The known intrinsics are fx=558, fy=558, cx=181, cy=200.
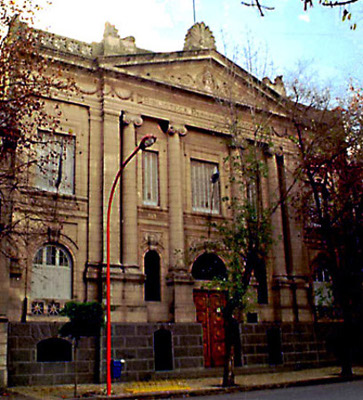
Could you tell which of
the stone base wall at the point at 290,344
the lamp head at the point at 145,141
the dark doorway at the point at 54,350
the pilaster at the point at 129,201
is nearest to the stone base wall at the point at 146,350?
the stone base wall at the point at 290,344

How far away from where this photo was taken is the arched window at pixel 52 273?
75.6 feet

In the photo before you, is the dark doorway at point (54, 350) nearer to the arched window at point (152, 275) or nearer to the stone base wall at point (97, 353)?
the stone base wall at point (97, 353)

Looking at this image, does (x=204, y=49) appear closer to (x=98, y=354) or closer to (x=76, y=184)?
(x=76, y=184)

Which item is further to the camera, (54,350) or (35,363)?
(54,350)

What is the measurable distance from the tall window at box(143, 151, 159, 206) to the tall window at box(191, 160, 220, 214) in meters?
2.19

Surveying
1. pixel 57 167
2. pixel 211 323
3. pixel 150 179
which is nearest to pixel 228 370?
pixel 211 323

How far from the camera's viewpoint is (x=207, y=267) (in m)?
28.4

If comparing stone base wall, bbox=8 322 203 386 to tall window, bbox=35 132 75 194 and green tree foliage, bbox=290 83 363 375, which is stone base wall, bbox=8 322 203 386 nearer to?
tall window, bbox=35 132 75 194

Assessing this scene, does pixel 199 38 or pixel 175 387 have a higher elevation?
pixel 199 38

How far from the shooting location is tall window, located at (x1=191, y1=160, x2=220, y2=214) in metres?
28.9

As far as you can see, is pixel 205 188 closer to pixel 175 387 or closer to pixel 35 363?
pixel 175 387

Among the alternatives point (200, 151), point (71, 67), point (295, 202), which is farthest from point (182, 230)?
point (71, 67)

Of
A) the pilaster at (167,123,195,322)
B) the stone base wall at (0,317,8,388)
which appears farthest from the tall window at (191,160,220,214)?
the stone base wall at (0,317,8,388)

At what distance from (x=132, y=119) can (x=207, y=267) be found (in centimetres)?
833
